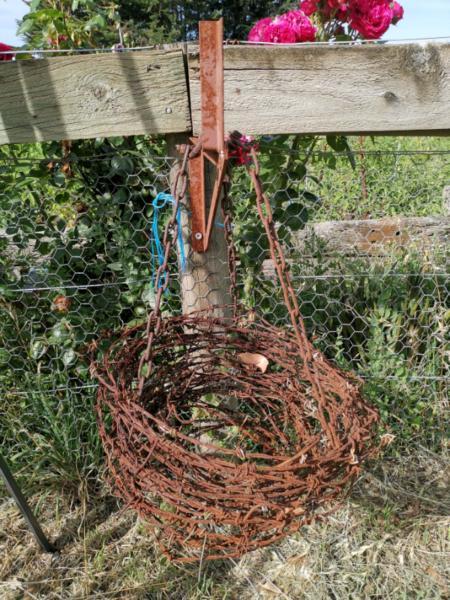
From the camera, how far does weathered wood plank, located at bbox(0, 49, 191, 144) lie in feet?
4.35

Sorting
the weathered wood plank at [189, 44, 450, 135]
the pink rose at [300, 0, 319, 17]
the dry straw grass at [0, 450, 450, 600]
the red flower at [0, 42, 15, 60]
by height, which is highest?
the pink rose at [300, 0, 319, 17]

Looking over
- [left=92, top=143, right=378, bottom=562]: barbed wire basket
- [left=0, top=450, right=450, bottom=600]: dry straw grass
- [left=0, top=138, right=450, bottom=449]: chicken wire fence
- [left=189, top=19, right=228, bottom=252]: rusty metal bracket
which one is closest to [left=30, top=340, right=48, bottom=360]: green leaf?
[left=0, top=138, right=450, bottom=449]: chicken wire fence

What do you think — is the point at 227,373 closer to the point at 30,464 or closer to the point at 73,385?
the point at 73,385

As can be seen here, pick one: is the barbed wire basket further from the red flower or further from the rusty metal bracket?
the red flower

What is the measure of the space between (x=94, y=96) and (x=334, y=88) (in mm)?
593

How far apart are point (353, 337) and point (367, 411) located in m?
0.91

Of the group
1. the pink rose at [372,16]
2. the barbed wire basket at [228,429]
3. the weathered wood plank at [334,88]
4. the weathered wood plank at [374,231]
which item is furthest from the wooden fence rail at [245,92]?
the weathered wood plank at [374,231]

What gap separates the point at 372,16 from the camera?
1391mm

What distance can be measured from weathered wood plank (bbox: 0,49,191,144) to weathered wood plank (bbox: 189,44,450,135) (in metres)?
0.06

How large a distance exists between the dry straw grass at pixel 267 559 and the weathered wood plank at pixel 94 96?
45.1 inches

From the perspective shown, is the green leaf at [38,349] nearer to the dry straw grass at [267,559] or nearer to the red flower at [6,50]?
the dry straw grass at [267,559]

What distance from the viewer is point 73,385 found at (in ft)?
6.11

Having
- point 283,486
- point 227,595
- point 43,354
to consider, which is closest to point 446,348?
point 227,595

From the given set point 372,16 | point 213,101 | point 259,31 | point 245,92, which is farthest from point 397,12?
point 213,101
